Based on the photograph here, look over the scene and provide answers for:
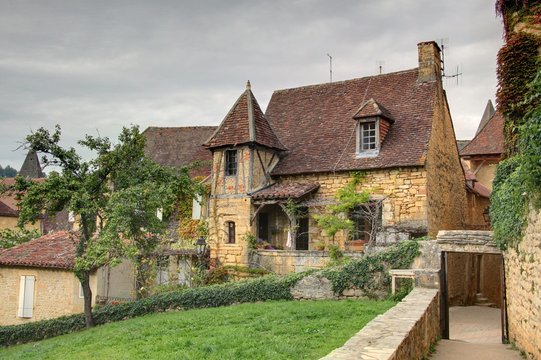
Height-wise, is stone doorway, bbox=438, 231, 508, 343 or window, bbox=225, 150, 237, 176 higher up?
window, bbox=225, 150, 237, 176

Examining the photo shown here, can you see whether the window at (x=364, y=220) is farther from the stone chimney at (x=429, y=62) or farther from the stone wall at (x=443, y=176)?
the stone chimney at (x=429, y=62)

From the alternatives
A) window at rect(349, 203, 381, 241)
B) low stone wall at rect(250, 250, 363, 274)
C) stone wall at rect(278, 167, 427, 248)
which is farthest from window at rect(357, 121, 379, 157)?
low stone wall at rect(250, 250, 363, 274)

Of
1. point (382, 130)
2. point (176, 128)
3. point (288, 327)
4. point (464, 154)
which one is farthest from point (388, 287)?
point (176, 128)

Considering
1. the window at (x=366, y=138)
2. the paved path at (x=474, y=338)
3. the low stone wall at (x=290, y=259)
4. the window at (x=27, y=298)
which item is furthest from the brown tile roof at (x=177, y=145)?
the paved path at (x=474, y=338)

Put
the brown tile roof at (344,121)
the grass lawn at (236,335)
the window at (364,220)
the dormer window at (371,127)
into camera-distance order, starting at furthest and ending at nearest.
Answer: the dormer window at (371,127)
the brown tile roof at (344,121)
the window at (364,220)
the grass lawn at (236,335)

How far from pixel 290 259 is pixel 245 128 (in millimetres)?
5534

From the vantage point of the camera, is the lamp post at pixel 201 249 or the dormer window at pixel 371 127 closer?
the dormer window at pixel 371 127

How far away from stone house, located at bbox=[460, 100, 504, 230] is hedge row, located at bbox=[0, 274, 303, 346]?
1297 cm

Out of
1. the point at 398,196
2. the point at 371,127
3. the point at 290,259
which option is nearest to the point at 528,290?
the point at 398,196

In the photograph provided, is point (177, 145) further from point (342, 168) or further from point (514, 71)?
point (514, 71)

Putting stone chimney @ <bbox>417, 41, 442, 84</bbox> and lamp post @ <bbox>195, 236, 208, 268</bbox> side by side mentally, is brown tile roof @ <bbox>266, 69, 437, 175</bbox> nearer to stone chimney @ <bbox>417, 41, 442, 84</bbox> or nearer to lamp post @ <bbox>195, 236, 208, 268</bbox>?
stone chimney @ <bbox>417, 41, 442, 84</bbox>

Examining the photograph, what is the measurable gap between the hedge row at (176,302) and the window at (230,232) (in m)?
4.27

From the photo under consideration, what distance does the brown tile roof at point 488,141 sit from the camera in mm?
26578

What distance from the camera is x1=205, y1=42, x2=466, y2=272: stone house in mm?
18500
